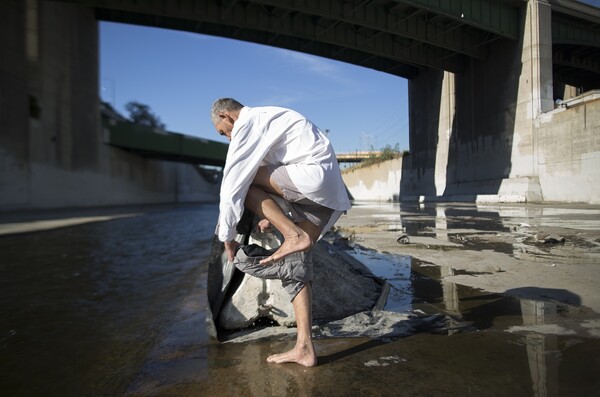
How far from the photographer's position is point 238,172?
1.86 m

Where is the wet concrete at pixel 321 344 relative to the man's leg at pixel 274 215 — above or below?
below

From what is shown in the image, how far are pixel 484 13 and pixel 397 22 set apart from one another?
5.25m

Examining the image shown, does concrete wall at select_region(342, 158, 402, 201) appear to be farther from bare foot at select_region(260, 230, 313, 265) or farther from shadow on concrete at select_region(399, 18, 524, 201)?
bare foot at select_region(260, 230, 313, 265)

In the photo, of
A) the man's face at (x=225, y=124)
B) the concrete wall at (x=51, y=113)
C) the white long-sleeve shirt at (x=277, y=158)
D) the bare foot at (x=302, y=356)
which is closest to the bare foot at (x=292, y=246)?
the white long-sleeve shirt at (x=277, y=158)

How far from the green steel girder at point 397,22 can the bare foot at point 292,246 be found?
20.7 meters

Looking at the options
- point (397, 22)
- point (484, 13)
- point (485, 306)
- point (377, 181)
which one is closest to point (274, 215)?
point (485, 306)

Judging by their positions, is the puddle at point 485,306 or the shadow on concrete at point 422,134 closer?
the puddle at point 485,306

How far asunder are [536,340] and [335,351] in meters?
1.09

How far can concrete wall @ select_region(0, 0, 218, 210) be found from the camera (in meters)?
19.8

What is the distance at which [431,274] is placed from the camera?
372 cm

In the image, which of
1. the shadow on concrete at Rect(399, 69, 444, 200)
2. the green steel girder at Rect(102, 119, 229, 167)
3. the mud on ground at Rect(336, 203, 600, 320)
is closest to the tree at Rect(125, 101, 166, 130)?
the green steel girder at Rect(102, 119, 229, 167)

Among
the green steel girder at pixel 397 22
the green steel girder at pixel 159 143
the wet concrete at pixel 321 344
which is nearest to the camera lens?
the wet concrete at pixel 321 344

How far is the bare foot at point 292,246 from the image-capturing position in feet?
6.25

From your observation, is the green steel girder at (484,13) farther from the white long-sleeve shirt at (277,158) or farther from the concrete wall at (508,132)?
the white long-sleeve shirt at (277,158)
